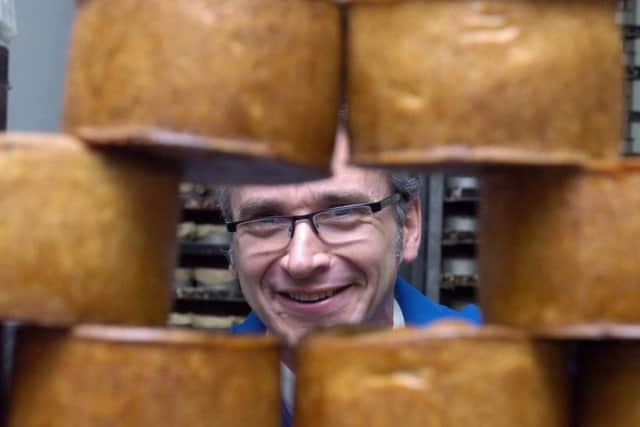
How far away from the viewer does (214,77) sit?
2.80ft

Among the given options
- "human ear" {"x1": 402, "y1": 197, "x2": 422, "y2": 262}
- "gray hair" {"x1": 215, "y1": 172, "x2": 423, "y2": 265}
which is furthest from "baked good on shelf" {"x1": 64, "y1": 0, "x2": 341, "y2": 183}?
"human ear" {"x1": 402, "y1": 197, "x2": 422, "y2": 262}

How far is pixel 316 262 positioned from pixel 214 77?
→ 2.90 ft

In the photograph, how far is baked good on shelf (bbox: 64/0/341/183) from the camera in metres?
0.85

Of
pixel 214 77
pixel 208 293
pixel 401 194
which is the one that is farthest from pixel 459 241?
pixel 214 77

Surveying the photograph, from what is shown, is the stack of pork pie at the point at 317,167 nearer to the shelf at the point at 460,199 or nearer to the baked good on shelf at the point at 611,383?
the baked good on shelf at the point at 611,383

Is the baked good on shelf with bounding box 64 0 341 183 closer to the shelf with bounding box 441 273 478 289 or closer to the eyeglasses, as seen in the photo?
the eyeglasses

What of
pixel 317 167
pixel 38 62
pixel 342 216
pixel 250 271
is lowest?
pixel 250 271

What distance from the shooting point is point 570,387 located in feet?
3.16

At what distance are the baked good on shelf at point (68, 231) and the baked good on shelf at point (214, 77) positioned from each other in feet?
0.13

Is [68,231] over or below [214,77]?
below

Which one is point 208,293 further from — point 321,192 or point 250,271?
point 321,192

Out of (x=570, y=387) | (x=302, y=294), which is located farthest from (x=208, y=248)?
(x=570, y=387)

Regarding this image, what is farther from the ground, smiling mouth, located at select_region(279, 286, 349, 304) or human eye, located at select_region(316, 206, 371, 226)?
human eye, located at select_region(316, 206, 371, 226)

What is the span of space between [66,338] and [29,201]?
0.13m
